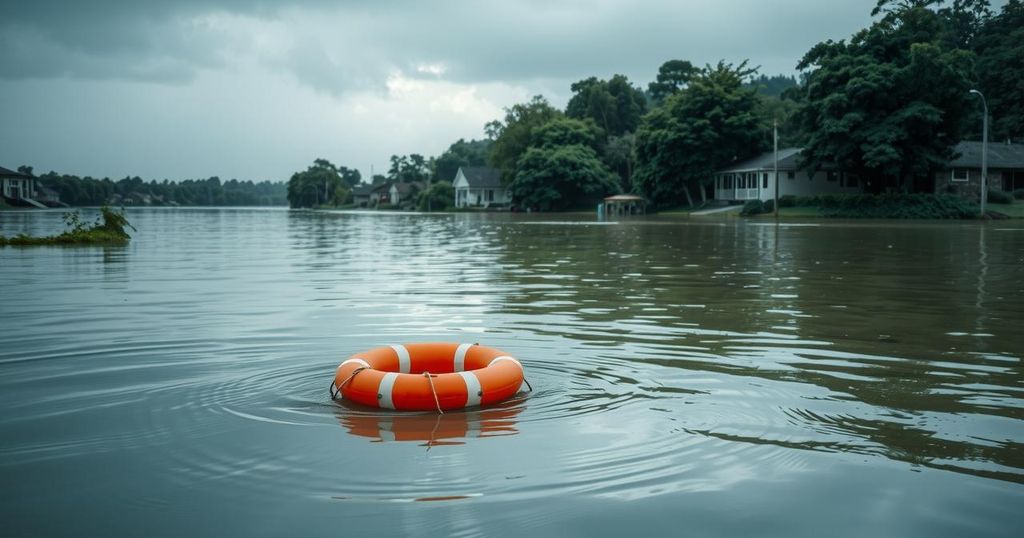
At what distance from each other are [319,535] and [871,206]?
176ft

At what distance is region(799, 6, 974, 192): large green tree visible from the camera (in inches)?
1992

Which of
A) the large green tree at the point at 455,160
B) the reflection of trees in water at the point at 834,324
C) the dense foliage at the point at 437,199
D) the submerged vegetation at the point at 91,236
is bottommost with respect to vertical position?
the reflection of trees in water at the point at 834,324

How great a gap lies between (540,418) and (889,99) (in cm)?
5266

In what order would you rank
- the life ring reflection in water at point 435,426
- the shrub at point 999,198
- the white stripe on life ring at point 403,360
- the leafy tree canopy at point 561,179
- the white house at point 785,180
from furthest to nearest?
the leafy tree canopy at point 561,179, the white house at point 785,180, the shrub at point 999,198, the white stripe on life ring at point 403,360, the life ring reflection in water at point 435,426

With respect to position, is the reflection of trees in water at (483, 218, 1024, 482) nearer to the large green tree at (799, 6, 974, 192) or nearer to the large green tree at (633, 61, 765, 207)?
the large green tree at (799, 6, 974, 192)

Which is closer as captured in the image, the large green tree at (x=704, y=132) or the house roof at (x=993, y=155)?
the house roof at (x=993, y=155)

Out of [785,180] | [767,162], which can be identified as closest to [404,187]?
[767,162]

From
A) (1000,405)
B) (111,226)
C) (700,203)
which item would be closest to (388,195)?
(700,203)

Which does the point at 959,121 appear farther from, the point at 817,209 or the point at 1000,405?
the point at 1000,405

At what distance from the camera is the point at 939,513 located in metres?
4.33

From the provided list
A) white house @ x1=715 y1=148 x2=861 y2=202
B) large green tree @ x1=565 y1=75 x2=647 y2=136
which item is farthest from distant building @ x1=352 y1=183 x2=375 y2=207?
white house @ x1=715 y1=148 x2=861 y2=202

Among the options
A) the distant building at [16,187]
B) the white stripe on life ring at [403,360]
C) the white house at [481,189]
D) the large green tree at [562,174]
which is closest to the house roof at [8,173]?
the distant building at [16,187]

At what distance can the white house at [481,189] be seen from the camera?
355 ft

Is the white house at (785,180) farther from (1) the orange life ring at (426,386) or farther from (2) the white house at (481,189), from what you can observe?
(1) the orange life ring at (426,386)
